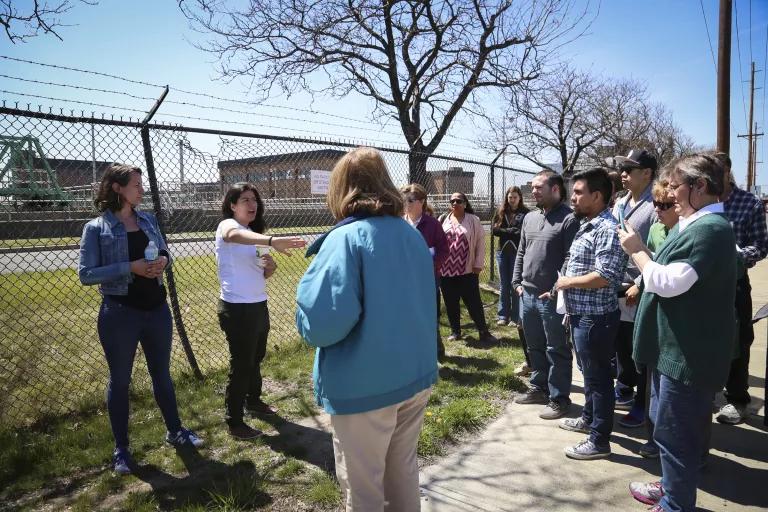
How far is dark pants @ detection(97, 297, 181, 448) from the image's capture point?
294cm

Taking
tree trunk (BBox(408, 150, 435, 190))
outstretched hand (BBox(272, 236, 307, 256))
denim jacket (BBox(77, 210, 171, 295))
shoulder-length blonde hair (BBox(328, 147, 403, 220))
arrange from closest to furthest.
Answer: shoulder-length blonde hair (BBox(328, 147, 403, 220)), denim jacket (BBox(77, 210, 171, 295)), outstretched hand (BBox(272, 236, 307, 256)), tree trunk (BBox(408, 150, 435, 190))

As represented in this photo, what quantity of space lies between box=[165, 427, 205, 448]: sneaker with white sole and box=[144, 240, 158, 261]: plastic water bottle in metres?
1.26

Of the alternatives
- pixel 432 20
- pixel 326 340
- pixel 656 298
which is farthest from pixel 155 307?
pixel 432 20

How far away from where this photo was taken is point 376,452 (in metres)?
1.88

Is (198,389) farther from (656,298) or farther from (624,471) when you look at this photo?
(656,298)

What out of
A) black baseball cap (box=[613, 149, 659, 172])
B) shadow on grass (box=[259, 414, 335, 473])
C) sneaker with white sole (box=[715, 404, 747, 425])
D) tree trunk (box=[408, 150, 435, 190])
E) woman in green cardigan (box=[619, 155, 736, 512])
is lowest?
shadow on grass (box=[259, 414, 335, 473])

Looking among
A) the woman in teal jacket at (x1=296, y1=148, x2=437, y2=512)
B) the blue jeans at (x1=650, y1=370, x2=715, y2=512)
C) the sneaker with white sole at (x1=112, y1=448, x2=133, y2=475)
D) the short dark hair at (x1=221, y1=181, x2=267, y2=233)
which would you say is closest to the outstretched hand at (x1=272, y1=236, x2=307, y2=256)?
the short dark hair at (x1=221, y1=181, x2=267, y2=233)

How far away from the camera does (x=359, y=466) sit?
6.10ft

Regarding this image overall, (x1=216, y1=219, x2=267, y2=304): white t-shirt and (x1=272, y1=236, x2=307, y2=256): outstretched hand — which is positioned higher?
(x1=272, y1=236, x2=307, y2=256): outstretched hand

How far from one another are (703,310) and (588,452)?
1.44 meters

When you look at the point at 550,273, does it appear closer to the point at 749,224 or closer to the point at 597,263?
the point at 597,263


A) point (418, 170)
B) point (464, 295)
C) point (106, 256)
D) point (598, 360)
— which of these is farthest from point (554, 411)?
point (418, 170)

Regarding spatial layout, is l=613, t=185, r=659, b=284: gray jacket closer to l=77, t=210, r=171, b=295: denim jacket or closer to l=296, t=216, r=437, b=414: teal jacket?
l=296, t=216, r=437, b=414: teal jacket

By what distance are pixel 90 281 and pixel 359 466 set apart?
80.7 inches
